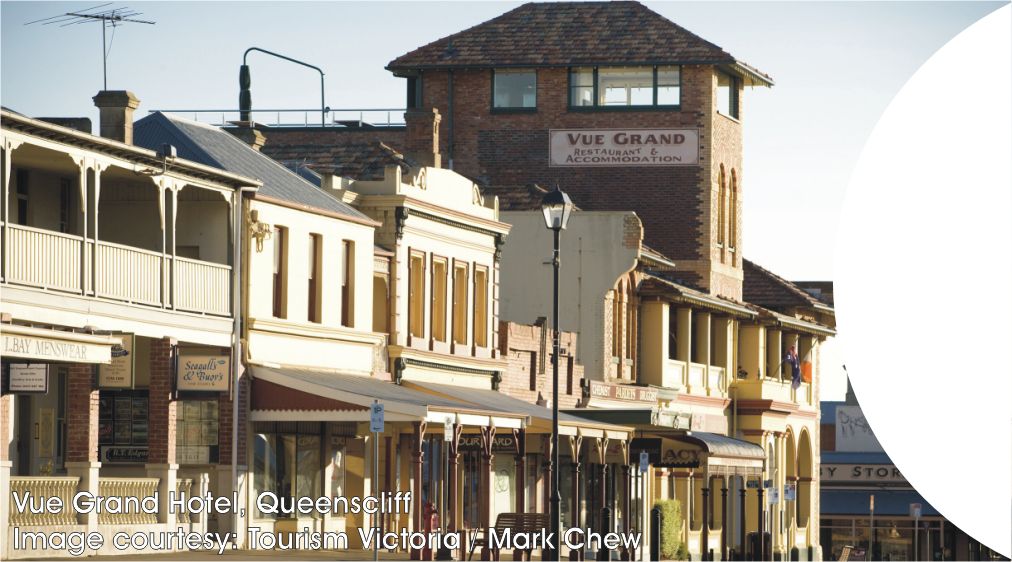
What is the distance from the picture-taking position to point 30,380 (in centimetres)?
3147

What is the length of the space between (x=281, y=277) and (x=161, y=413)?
4983 millimetres

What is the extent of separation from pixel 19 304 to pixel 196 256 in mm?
7040

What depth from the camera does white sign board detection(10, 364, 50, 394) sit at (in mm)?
31458

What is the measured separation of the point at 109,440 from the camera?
126 feet

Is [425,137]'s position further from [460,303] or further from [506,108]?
[506,108]

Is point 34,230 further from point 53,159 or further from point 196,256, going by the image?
point 196,256

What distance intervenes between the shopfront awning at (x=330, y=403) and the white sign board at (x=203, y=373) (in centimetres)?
146

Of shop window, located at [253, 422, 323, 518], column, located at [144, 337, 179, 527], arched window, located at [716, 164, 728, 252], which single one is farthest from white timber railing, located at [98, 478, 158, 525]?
arched window, located at [716, 164, 728, 252]

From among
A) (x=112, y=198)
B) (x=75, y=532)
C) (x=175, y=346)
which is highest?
(x=112, y=198)

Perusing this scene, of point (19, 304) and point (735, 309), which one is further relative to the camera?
point (735, 309)

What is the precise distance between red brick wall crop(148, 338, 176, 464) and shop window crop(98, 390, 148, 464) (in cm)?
133

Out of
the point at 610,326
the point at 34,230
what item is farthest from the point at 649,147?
the point at 34,230

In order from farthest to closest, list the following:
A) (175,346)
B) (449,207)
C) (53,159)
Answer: (449,207) → (175,346) → (53,159)
